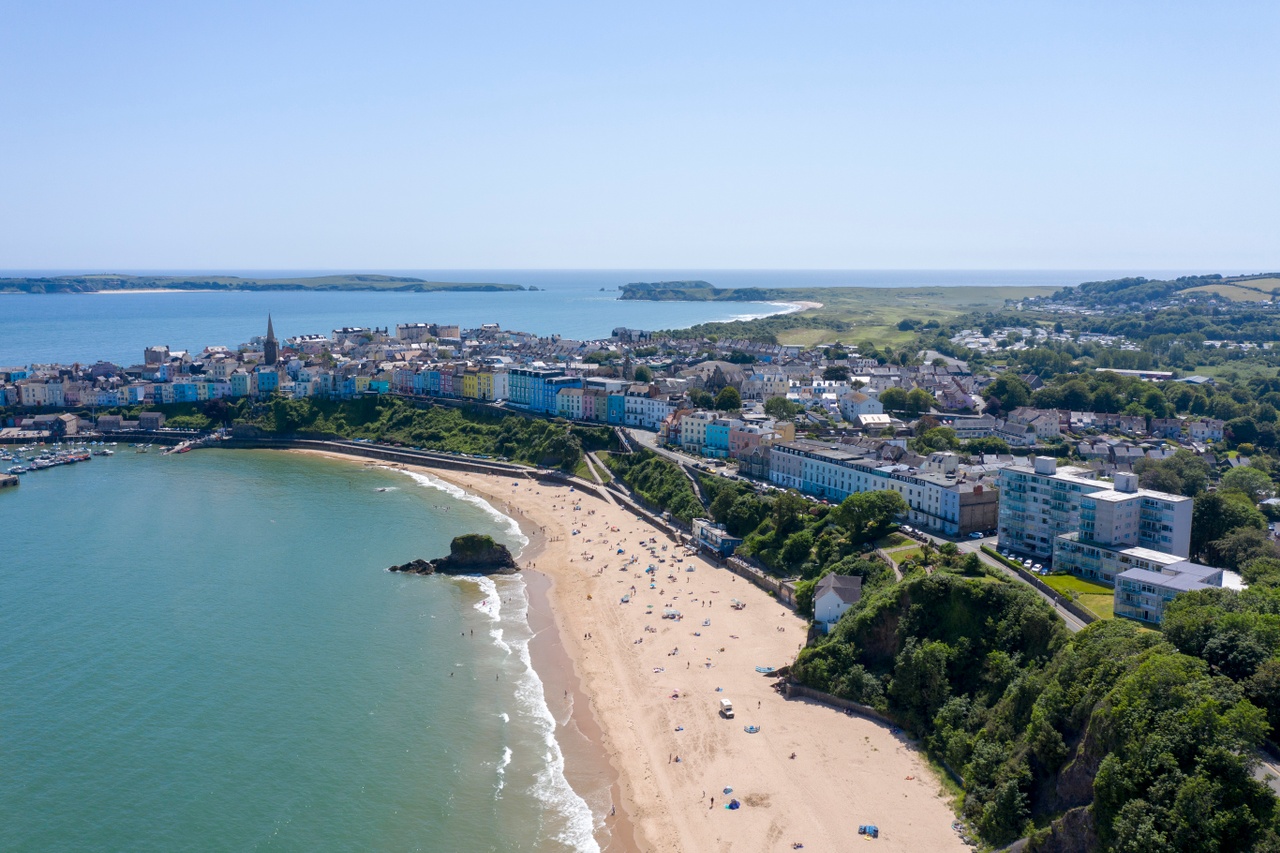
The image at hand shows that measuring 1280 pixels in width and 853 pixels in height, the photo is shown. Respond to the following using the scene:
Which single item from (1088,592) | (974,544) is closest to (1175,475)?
(974,544)

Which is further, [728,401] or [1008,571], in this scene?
[728,401]

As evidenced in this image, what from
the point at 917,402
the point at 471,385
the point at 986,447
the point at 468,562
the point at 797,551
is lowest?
the point at 468,562

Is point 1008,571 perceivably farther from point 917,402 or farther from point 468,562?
point 917,402

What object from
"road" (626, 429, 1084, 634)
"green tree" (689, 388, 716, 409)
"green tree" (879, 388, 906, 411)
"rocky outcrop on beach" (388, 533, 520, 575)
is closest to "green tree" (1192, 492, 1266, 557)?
"road" (626, 429, 1084, 634)

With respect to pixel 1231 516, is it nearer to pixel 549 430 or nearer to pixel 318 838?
pixel 318 838

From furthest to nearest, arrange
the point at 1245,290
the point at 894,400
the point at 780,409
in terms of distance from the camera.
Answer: the point at 1245,290, the point at 894,400, the point at 780,409

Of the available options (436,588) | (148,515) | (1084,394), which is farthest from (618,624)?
(1084,394)
